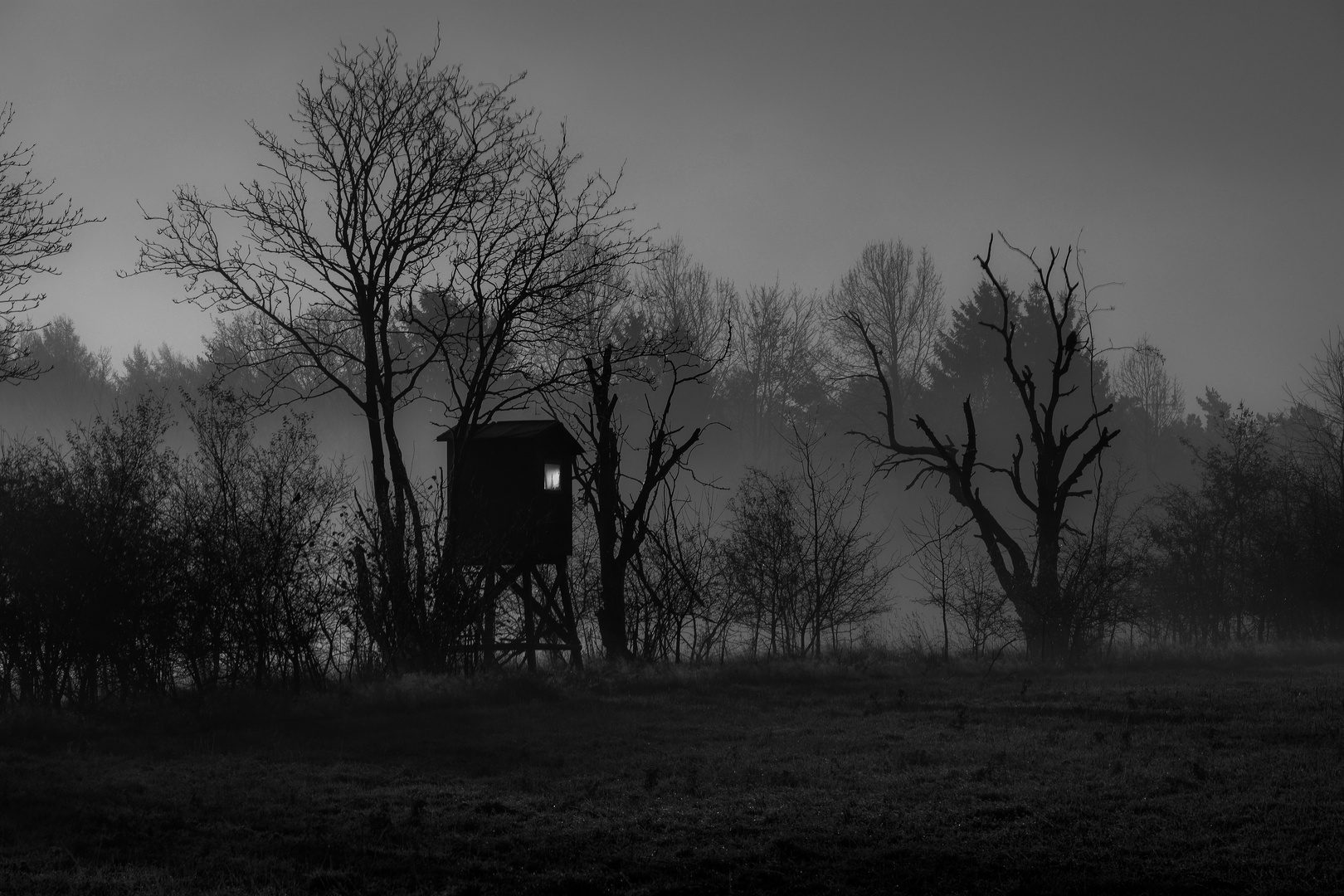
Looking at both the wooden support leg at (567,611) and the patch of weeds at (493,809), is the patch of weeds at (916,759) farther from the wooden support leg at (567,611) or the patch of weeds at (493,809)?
the wooden support leg at (567,611)

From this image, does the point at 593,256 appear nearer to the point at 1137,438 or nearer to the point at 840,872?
the point at 840,872

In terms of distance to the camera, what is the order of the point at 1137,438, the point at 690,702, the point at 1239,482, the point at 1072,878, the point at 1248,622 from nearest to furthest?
the point at 1072,878 → the point at 690,702 → the point at 1239,482 → the point at 1248,622 → the point at 1137,438

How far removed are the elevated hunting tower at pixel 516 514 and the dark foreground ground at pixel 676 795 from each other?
10.0 feet

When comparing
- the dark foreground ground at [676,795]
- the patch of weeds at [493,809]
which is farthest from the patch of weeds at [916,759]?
the patch of weeds at [493,809]

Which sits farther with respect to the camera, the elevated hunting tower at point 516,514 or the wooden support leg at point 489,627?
the elevated hunting tower at point 516,514

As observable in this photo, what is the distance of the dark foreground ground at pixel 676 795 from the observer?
5844mm

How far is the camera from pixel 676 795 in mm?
7758

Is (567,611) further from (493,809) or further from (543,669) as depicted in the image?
(493,809)

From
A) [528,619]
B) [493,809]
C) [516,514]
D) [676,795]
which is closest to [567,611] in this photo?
[528,619]

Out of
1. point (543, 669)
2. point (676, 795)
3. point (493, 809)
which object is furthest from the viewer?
point (543, 669)

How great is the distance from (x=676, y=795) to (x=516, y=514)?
941cm

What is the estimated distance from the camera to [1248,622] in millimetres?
29188

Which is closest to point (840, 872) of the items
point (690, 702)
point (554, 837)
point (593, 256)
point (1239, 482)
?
point (554, 837)

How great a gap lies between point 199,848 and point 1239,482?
26837mm
